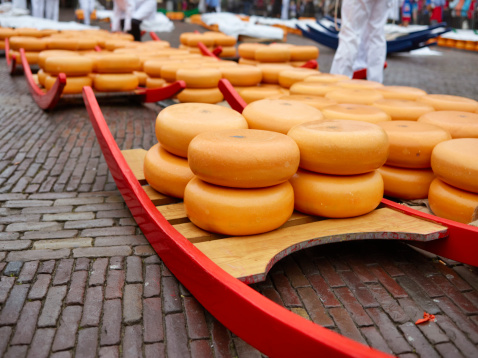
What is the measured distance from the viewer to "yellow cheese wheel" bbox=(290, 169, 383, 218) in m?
2.11

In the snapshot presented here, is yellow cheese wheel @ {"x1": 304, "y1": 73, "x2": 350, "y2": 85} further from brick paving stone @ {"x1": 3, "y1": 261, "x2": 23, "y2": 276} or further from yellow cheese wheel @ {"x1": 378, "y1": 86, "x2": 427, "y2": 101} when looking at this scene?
brick paving stone @ {"x1": 3, "y1": 261, "x2": 23, "y2": 276}

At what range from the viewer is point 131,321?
1688 millimetres

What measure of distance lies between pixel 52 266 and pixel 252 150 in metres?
1.03

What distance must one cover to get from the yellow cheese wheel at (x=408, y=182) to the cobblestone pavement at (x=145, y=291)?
0.37 m

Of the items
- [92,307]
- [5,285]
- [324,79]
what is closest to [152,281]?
[92,307]

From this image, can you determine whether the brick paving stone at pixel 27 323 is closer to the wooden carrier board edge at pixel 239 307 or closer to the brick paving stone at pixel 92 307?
the brick paving stone at pixel 92 307

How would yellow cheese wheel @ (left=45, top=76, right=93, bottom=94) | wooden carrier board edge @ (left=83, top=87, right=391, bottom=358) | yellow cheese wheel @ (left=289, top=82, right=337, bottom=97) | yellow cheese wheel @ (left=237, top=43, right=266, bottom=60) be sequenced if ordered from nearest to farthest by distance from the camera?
wooden carrier board edge @ (left=83, top=87, right=391, bottom=358)
yellow cheese wheel @ (left=289, top=82, right=337, bottom=97)
yellow cheese wheel @ (left=45, top=76, right=93, bottom=94)
yellow cheese wheel @ (left=237, top=43, right=266, bottom=60)

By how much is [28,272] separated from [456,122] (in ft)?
8.01

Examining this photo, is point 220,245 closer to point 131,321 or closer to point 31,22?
point 131,321

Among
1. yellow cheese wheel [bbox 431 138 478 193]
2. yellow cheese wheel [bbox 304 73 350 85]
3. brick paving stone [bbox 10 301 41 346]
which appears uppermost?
yellow cheese wheel [bbox 304 73 350 85]

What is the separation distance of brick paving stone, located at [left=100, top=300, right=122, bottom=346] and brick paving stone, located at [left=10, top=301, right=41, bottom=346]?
24 centimetres

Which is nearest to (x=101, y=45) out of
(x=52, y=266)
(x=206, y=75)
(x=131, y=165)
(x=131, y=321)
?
(x=206, y=75)

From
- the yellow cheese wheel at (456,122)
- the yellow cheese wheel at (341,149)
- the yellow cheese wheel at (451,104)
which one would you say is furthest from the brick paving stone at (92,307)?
the yellow cheese wheel at (451,104)

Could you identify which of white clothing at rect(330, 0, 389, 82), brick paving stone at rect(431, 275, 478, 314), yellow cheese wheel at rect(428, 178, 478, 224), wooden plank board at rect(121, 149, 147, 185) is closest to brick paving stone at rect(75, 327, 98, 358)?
wooden plank board at rect(121, 149, 147, 185)
